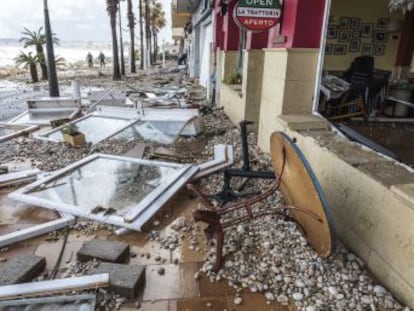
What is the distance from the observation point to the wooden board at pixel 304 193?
2363mm

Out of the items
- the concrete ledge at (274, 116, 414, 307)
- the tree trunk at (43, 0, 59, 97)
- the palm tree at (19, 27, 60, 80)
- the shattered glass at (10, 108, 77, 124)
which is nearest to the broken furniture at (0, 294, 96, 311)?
the concrete ledge at (274, 116, 414, 307)

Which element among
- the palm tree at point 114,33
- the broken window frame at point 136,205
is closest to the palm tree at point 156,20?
the palm tree at point 114,33

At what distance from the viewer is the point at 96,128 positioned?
6719mm

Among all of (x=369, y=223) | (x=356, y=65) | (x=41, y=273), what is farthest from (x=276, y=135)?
(x=356, y=65)

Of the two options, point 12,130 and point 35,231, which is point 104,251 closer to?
point 35,231

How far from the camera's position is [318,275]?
2580 mm

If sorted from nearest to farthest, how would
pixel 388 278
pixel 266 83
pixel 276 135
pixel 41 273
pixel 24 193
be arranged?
1. pixel 388 278
2. pixel 41 273
3. pixel 276 135
4. pixel 24 193
5. pixel 266 83

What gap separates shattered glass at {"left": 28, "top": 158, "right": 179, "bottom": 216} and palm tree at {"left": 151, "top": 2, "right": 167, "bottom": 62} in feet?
121

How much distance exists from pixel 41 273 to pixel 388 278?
2752 mm

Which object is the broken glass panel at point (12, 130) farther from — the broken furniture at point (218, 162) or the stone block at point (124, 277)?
the stone block at point (124, 277)

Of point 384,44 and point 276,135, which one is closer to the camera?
point 276,135

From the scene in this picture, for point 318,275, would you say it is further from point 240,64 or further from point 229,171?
point 240,64

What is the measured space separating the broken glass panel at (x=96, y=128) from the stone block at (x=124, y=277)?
3902 millimetres

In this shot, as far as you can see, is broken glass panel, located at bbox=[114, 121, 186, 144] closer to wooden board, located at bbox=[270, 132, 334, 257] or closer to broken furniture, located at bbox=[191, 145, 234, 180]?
broken furniture, located at bbox=[191, 145, 234, 180]
